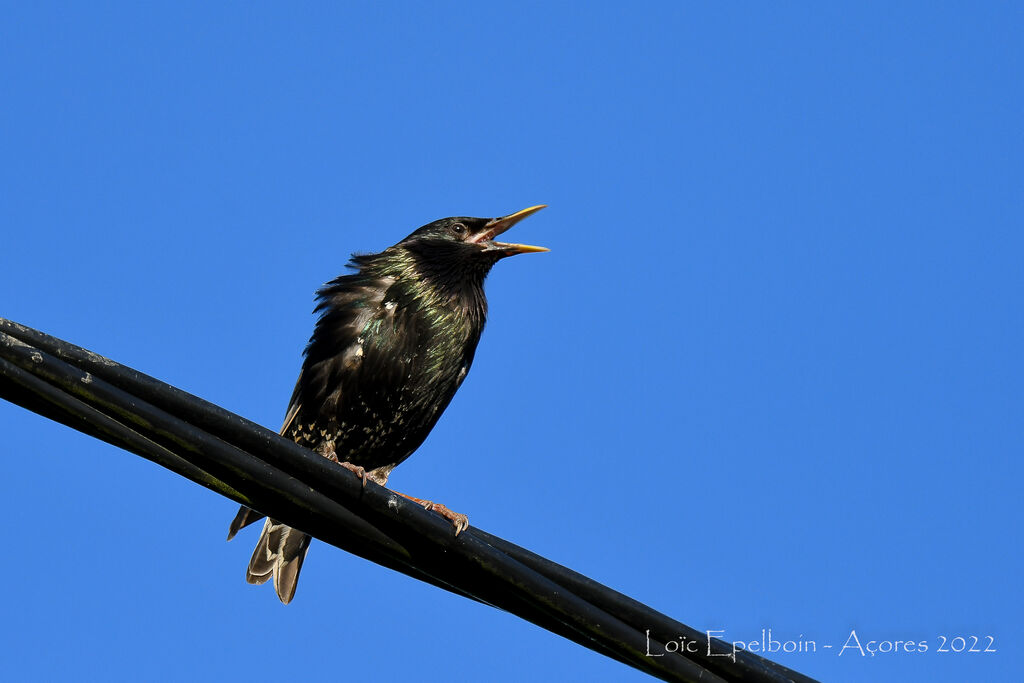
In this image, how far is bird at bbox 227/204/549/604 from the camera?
5730mm

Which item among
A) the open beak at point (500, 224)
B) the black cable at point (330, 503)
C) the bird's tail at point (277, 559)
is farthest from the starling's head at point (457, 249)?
the black cable at point (330, 503)

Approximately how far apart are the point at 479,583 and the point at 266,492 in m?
0.55

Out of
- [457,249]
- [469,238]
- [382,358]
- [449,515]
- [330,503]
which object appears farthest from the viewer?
[469,238]

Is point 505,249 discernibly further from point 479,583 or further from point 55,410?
point 55,410

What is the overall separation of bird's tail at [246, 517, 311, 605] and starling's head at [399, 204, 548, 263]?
158cm

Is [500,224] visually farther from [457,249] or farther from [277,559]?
[277,559]

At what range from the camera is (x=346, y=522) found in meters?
2.89

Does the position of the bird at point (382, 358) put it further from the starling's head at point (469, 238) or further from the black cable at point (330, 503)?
the black cable at point (330, 503)

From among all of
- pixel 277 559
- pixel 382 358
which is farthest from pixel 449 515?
pixel 277 559

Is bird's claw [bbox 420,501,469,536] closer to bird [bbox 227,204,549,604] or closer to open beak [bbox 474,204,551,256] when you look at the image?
bird [bbox 227,204,549,604]

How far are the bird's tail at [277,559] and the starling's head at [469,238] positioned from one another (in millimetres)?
1580

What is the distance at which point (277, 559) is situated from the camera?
6.23m

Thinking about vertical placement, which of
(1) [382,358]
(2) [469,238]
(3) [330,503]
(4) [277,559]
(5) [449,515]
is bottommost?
(3) [330,503]

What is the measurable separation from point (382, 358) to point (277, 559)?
1.28 metres
